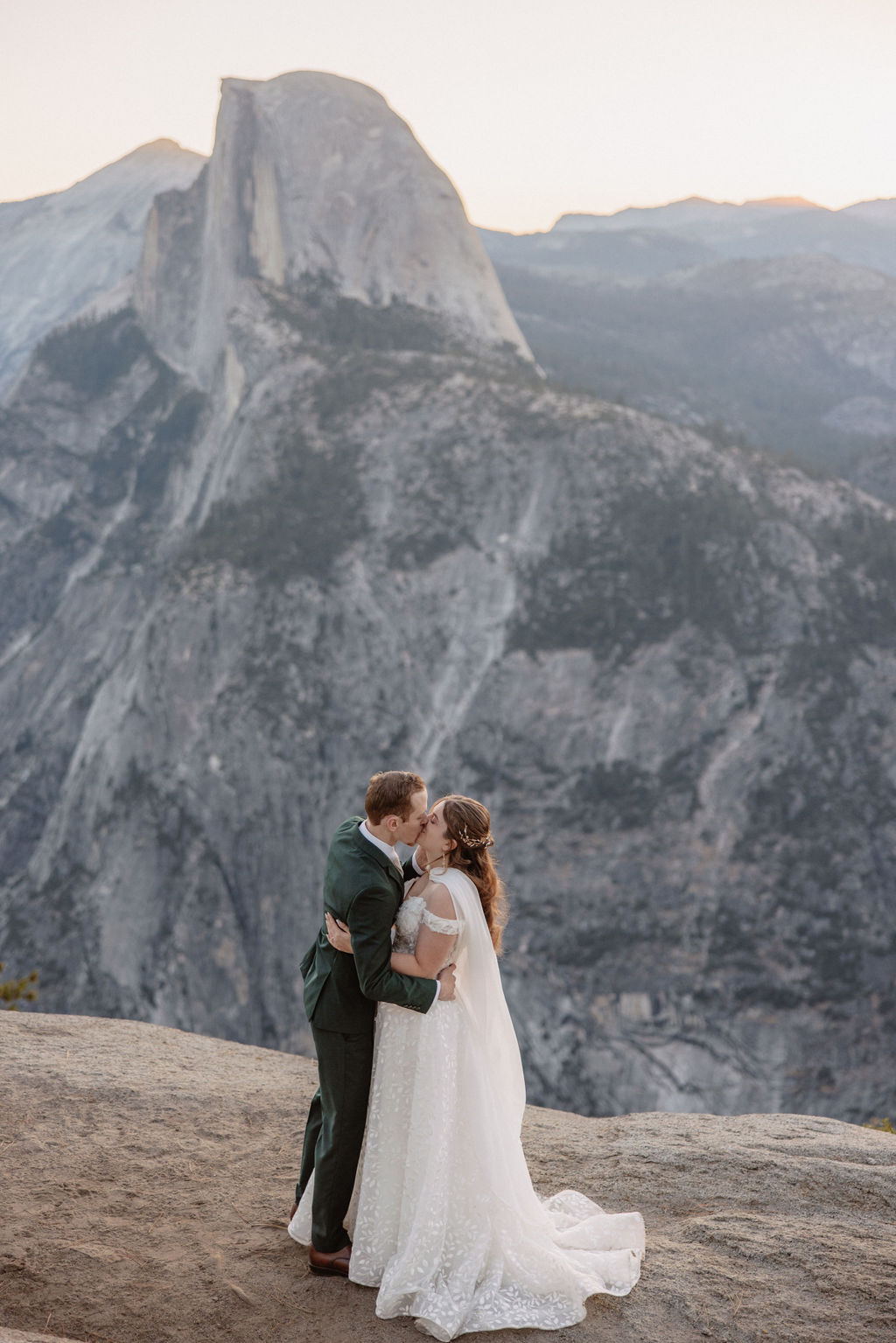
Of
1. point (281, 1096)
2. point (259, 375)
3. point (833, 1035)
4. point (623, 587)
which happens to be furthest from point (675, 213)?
point (281, 1096)

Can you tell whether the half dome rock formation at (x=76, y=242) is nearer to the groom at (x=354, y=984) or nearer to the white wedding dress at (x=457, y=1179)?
the groom at (x=354, y=984)

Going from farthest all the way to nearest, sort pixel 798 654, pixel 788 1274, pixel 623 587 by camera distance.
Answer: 1. pixel 623 587
2. pixel 798 654
3. pixel 788 1274

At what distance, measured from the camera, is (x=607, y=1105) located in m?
19.9

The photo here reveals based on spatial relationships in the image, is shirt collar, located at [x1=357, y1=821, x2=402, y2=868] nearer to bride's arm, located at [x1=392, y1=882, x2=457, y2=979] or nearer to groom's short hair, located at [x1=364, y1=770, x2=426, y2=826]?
groom's short hair, located at [x1=364, y1=770, x2=426, y2=826]

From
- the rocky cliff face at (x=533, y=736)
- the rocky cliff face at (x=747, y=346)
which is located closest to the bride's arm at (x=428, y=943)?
the rocky cliff face at (x=533, y=736)

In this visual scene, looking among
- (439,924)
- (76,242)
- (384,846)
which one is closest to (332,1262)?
(439,924)

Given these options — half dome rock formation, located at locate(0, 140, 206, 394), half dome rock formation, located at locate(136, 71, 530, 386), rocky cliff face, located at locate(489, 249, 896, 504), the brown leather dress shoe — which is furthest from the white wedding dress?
half dome rock formation, located at locate(0, 140, 206, 394)

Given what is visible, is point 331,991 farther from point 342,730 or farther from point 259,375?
point 259,375

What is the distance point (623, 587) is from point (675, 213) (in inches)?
4996

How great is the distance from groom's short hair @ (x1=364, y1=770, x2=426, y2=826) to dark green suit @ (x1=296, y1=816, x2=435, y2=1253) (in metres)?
0.14

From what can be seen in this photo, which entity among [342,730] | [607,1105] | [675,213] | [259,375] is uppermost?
[675,213]

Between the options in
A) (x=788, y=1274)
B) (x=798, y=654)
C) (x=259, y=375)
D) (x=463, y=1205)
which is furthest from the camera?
(x=259, y=375)

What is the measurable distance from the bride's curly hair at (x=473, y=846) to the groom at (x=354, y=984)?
134mm

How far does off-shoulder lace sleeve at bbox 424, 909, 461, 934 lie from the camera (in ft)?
14.0
